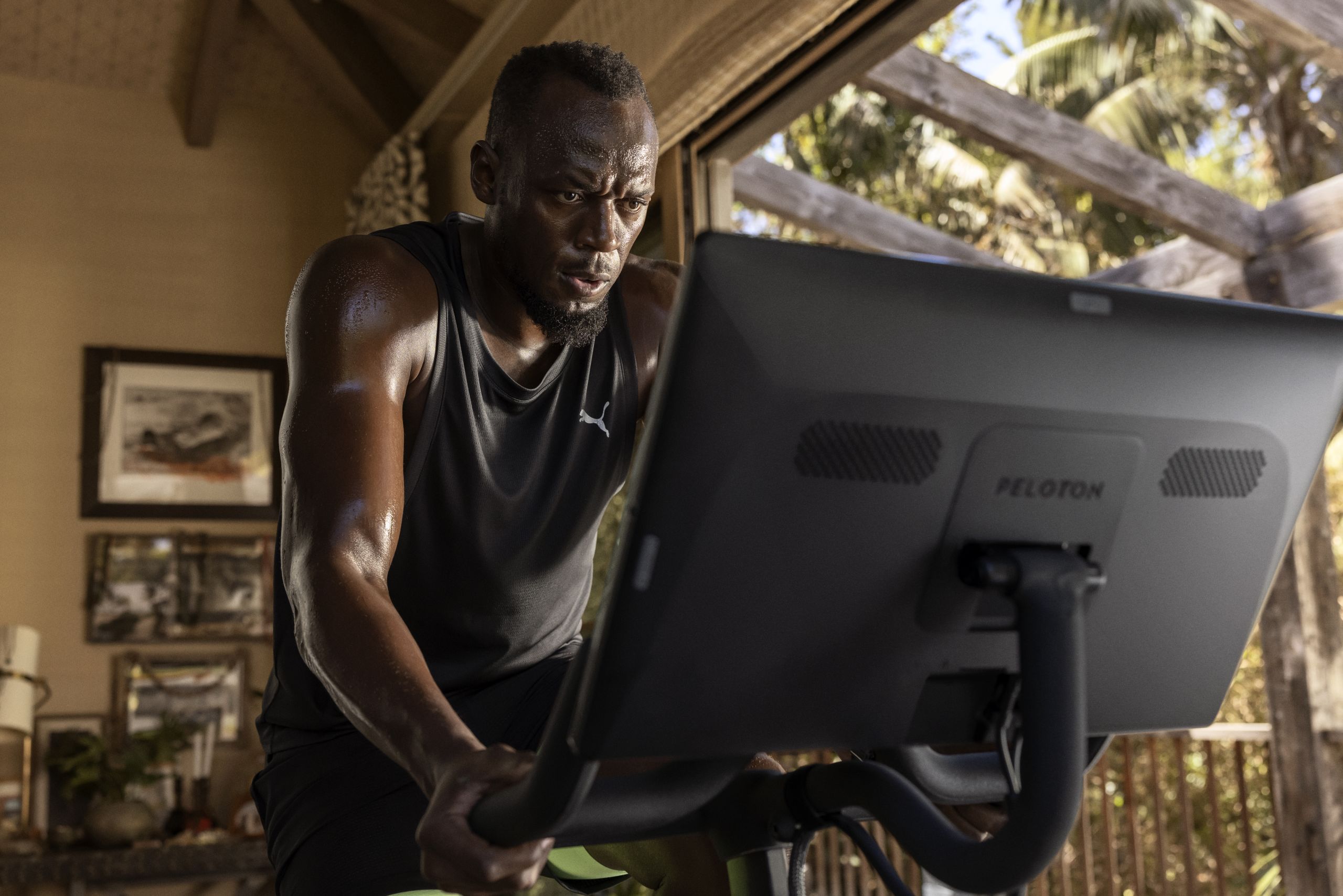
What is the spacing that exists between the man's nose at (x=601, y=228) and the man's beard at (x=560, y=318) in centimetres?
7

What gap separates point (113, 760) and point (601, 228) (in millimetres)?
3966

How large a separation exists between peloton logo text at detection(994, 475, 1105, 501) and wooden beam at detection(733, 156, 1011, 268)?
3413 millimetres

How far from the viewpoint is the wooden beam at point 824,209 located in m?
4.12

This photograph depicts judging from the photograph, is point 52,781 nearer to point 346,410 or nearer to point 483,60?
point 483,60

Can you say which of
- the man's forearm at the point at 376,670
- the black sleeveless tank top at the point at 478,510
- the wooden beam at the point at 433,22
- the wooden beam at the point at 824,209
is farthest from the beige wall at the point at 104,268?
the man's forearm at the point at 376,670

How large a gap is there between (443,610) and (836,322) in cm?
80

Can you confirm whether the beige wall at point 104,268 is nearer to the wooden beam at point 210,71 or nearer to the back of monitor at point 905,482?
the wooden beam at point 210,71

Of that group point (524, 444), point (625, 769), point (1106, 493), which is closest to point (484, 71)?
point (524, 444)

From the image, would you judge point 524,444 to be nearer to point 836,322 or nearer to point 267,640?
point 836,322

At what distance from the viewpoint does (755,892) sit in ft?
2.86

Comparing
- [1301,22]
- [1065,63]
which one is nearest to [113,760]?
[1301,22]

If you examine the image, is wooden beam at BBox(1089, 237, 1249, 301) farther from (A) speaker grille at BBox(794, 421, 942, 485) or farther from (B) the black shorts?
(A) speaker grille at BBox(794, 421, 942, 485)

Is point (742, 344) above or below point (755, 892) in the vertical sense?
above

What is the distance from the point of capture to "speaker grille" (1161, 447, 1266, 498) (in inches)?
30.0
